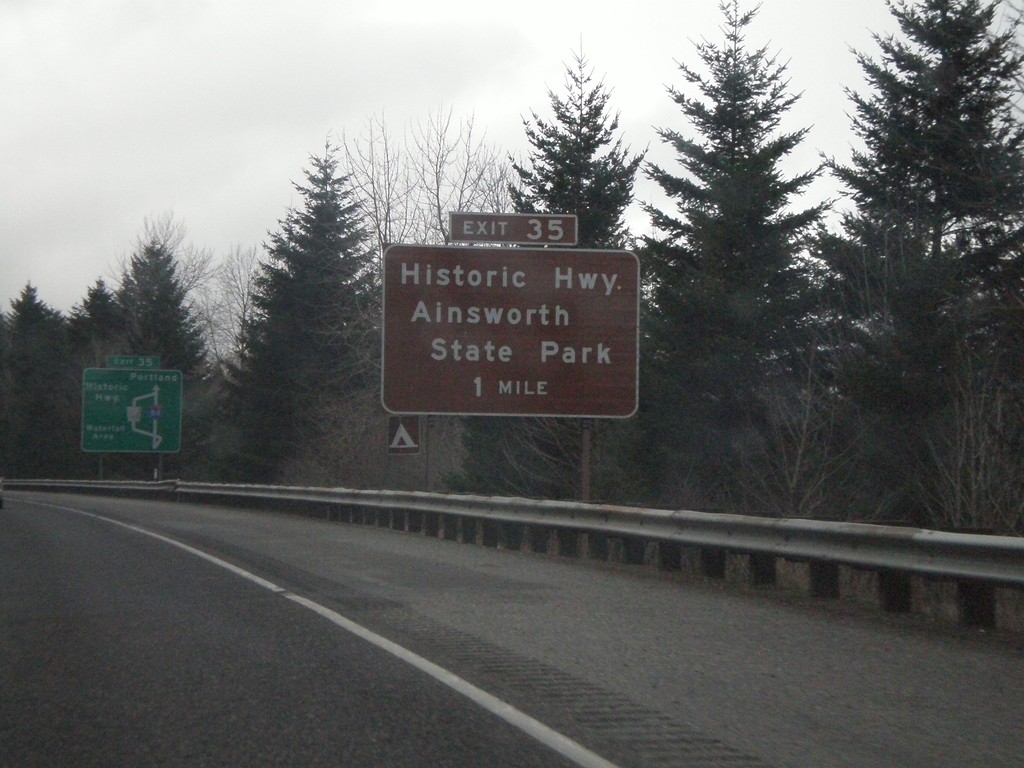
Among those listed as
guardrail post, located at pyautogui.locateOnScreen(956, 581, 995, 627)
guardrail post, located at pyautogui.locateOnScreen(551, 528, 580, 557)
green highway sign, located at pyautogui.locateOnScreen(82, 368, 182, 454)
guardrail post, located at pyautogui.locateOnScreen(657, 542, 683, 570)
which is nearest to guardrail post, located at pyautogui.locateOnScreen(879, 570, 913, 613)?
guardrail post, located at pyautogui.locateOnScreen(956, 581, 995, 627)

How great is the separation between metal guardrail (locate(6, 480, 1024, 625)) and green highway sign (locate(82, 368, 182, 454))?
69.6ft

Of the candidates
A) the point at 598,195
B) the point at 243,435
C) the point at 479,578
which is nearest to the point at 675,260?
the point at 598,195

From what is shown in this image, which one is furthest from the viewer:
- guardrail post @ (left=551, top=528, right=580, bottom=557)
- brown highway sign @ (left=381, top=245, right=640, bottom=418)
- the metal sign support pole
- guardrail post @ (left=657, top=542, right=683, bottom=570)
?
brown highway sign @ (left=381, top=245, right=640, bottom=418)

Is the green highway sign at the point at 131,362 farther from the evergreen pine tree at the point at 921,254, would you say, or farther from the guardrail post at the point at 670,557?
the guardrail post at the point at 670,557

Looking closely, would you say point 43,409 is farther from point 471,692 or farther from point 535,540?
point 471,692

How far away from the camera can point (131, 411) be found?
1724 inches

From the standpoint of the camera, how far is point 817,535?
1101cm

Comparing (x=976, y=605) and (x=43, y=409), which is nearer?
(x=976, y=605)

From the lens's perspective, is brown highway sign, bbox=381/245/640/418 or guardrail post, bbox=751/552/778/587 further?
brown highway sign, bbox=381/245/640/418

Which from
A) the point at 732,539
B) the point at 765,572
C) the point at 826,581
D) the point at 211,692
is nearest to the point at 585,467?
the point at 765,572

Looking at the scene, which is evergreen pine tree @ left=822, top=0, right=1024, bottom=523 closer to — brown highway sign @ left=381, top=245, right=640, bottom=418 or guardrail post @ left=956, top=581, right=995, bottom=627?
brown highway sign @ left=381, top=245, right=640, bottom=418

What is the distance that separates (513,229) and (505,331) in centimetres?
167

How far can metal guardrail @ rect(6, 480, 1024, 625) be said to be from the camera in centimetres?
930

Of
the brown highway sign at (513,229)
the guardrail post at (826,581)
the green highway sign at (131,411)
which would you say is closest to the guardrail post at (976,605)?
the guardrail post at (826,581)
